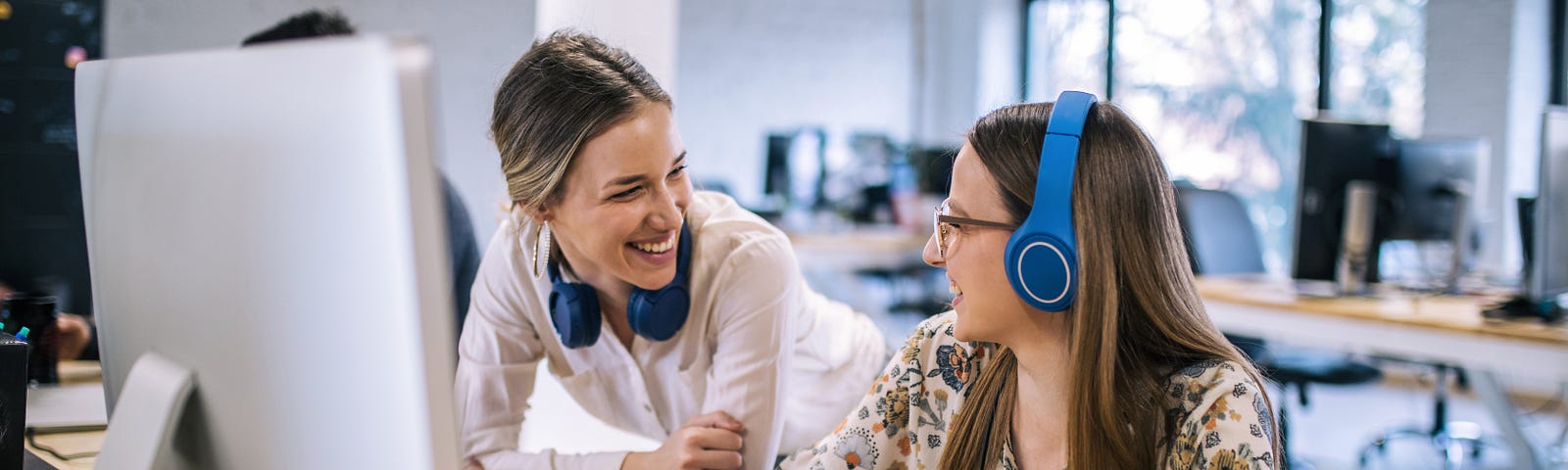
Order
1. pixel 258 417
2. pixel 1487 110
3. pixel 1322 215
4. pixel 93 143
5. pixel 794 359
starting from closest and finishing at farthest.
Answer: pixel 258 417 → pixel 93 143 → pixel 794 359 → pixel 1322 215 → pixel 1487 110

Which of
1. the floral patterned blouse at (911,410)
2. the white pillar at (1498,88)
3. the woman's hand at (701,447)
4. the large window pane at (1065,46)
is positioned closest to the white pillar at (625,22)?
the woman's hand at (701,447)

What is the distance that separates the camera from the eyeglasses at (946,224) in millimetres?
1073

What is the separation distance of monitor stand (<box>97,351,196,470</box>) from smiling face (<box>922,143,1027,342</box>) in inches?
28.6

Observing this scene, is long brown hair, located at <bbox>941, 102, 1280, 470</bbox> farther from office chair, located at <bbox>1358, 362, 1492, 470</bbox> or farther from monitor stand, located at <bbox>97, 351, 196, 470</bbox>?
office chair, located at <bbox>1358, 362, 1492, 470</bbox>

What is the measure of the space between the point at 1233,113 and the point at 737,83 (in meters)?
3.39

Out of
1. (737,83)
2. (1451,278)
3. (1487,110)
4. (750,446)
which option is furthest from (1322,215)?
(737,83)

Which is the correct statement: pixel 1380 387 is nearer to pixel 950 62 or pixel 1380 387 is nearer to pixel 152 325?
pixel 950 62

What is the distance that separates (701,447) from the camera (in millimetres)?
1348

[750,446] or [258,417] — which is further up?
[258,417]

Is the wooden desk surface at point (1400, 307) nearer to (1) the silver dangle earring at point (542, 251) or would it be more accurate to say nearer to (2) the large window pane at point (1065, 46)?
(1) the silver dangle earring at point (542, 251)

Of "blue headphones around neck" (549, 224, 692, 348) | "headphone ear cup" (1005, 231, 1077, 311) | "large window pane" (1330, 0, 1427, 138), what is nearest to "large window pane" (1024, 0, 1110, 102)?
"large window pane" (1330, 0, 1427, 138)

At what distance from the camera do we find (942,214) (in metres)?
1.13

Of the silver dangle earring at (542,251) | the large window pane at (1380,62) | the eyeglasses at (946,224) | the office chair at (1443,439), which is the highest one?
the large window pane at (1380,62)

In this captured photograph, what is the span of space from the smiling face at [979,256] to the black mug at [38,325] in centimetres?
145
